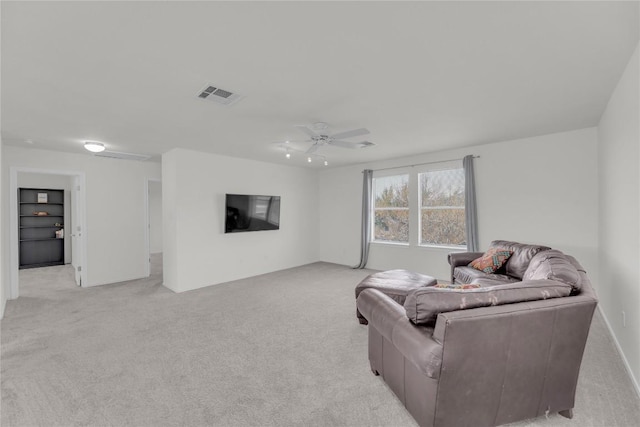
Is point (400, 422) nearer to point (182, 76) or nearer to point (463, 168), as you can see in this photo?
point (182, 76)

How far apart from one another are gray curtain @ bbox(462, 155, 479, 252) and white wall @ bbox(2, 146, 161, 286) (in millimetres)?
6292

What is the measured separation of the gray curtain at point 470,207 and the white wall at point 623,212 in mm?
1719

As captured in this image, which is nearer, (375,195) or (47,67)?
(47,67)

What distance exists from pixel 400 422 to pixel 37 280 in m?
7.49

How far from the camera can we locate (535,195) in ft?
15.1

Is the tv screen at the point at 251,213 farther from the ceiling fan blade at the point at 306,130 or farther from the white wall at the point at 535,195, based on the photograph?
the white wall at the point at 535,195

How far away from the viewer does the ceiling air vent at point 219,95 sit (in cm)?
268

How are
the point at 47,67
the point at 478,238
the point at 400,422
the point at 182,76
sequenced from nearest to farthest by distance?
1. the point at 400,422
2. the point at 47,67
3. the point at 182,76
4. the point at 478,238

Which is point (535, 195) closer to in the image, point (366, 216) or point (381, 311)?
point (366, 216)

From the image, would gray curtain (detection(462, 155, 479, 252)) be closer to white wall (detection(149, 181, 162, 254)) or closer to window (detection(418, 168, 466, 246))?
window (detection(418, 168, 466, 246))

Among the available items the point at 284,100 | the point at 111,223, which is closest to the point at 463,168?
the point at 284,100

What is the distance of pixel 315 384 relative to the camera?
2.31 metres

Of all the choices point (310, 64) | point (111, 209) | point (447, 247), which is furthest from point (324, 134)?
point (111, 209)

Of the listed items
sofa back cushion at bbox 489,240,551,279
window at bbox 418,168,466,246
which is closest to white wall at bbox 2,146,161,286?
window at bbox 418,168,466,246
